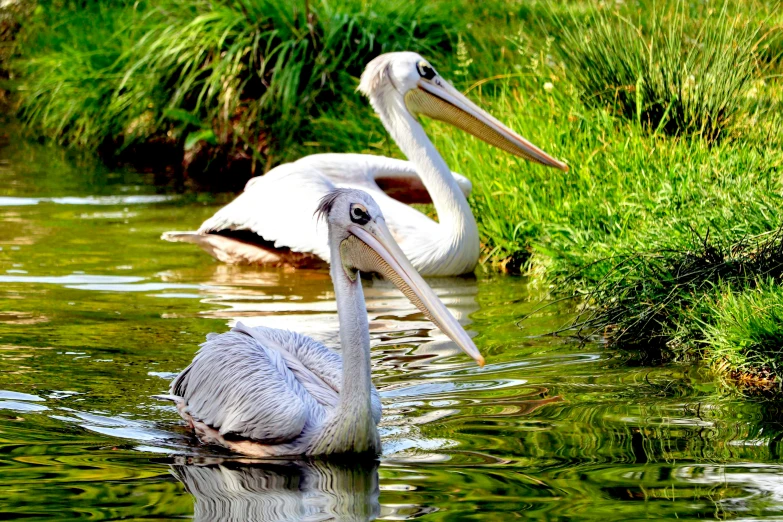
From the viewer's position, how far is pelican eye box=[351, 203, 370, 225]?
157 inches

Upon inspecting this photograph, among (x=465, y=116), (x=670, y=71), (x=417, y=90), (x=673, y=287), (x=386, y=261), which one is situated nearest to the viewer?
(x=386, y=261)

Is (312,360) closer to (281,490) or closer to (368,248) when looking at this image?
(368,248)

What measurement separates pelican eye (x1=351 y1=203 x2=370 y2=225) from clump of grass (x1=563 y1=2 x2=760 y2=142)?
10.6 ft

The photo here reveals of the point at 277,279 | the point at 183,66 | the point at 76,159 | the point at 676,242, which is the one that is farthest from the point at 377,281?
the point at 76,159

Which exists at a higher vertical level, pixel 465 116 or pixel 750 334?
pixel 465 116

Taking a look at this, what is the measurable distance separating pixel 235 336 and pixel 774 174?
3045 millimetres

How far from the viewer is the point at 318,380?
14.4 feet

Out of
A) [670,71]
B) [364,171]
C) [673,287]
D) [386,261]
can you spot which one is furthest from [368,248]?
[670,71]

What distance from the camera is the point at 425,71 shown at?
7.41m

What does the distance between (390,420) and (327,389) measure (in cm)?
24

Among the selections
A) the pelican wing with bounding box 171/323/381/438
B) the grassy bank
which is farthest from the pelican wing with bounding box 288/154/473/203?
the pelican wing with bounding box 171/323/381/438

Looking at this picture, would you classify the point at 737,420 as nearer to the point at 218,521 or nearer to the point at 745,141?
the point at 218,521

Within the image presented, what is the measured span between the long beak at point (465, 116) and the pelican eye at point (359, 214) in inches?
117

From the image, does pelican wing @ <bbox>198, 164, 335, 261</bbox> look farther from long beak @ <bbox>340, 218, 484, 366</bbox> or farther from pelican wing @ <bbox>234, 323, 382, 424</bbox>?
long beak @ <bbox>340, 218, 484, 366</bbox>
